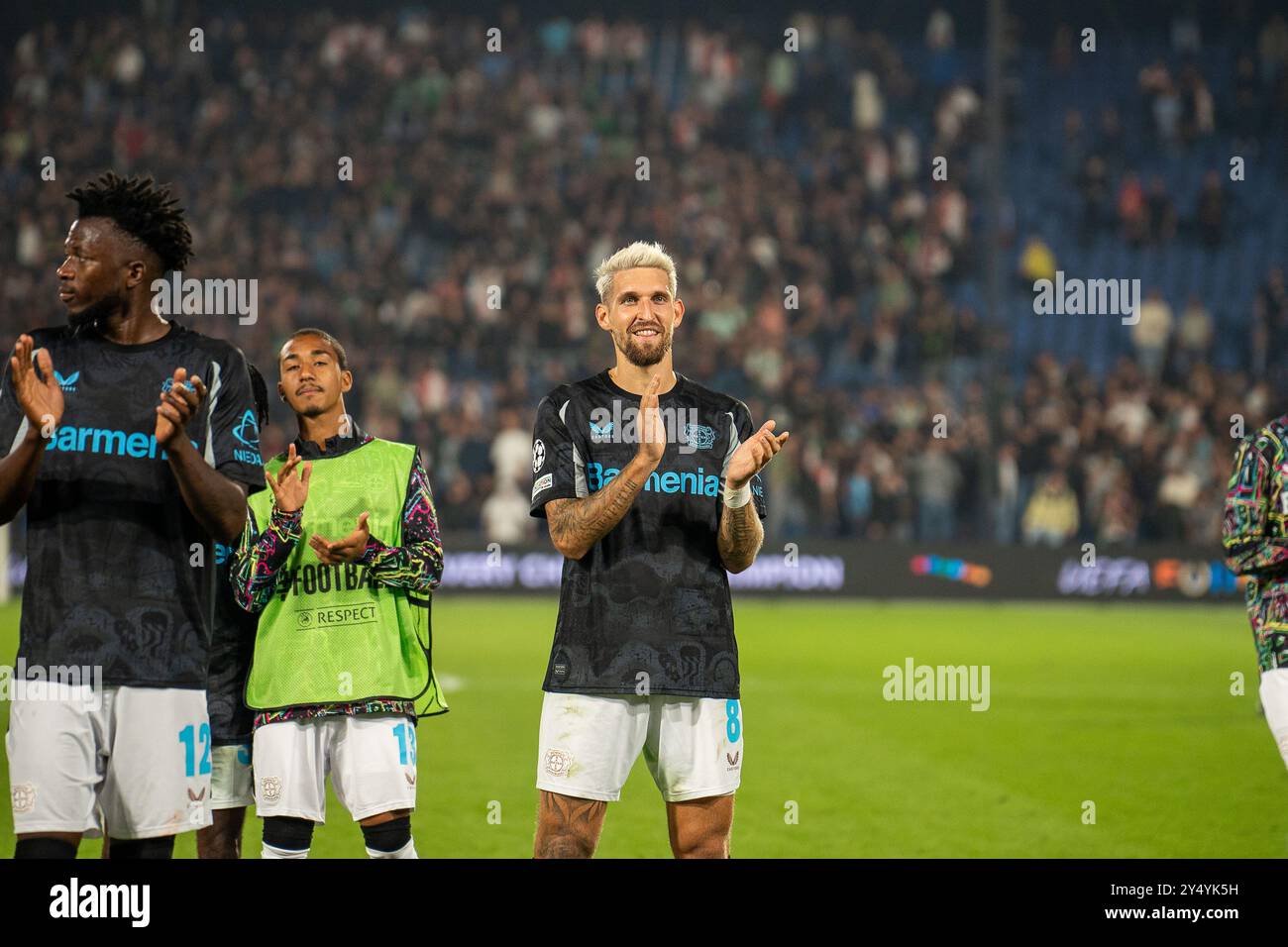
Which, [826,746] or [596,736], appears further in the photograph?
[826,746]

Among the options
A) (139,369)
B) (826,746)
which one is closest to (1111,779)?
(826,746)

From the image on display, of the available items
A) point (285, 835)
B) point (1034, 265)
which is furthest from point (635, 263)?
point (1034, 265)

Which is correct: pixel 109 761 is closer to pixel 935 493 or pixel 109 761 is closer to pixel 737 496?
pixel 737 496

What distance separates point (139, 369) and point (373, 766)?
1.58 m

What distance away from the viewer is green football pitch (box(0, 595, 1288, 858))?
780 centimetres

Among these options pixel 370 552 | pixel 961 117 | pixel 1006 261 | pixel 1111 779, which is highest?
pixel 961 117

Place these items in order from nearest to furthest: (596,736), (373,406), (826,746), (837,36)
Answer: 1. (596,736)
2. (826,746)
3. (373,406)
4. (837,36)

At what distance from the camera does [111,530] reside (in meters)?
4.48

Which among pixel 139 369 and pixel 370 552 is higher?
pixel 139 369

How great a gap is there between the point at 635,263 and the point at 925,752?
630 cm

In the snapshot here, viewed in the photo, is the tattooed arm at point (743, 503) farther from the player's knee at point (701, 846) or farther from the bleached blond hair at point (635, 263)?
the player's knee at point (701, 846)
